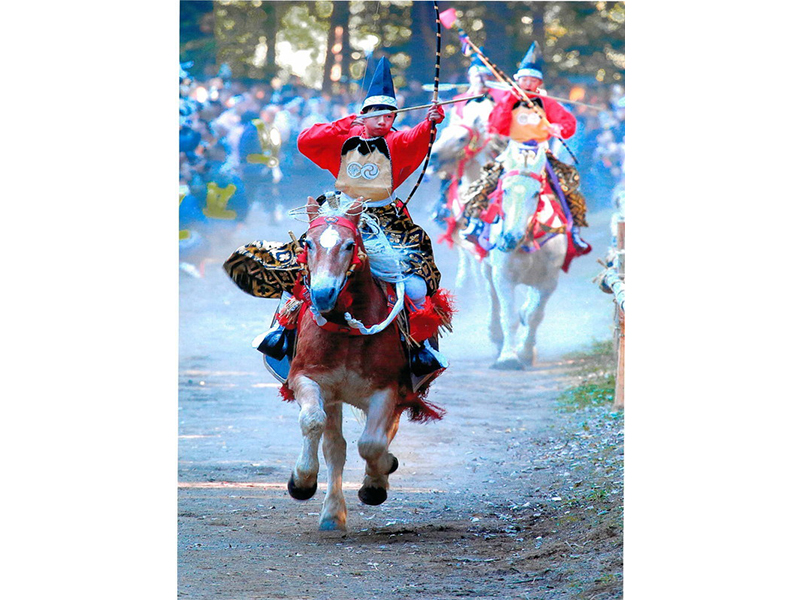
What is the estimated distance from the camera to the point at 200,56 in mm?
10320

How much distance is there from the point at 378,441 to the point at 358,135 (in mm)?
1792

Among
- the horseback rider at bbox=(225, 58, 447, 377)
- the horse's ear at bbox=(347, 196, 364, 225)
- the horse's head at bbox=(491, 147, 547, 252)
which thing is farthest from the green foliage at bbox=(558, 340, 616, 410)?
the horse's ear at bbox=(347, 196, 364, 225)

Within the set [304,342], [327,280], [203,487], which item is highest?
[327,280]

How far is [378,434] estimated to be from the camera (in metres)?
6.72

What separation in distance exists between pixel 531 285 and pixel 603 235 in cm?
80

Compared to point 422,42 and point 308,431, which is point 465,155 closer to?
point 422,42

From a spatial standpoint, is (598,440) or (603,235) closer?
(598,440)

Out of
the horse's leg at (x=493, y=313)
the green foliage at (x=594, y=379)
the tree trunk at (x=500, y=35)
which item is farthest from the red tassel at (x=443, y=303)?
the horse's leg at (x=493, y=313)

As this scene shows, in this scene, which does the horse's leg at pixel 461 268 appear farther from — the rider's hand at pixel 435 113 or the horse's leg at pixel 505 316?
the rider's hand at pixel 435 113

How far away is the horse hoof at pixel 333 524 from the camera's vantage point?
7.40m

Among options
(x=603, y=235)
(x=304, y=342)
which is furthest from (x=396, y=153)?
(x=603, y=235)

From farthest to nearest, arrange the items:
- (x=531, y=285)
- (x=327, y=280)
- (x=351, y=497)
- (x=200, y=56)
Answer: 1. (x=531, y=285)
2. (x=200, y=56)
3. (x=351, y=497)
4. (x=327, y=280)

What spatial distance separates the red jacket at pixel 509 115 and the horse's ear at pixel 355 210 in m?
4.13

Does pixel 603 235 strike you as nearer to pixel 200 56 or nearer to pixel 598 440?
pixel 598 440
